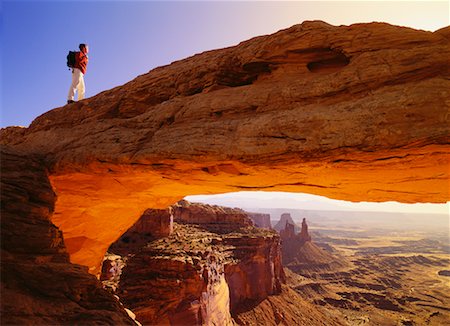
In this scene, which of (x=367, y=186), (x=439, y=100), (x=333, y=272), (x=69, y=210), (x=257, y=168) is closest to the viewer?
(x=439, y=100)

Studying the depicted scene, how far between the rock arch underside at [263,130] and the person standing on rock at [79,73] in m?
1.40

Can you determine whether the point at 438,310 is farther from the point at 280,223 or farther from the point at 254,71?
the point at 280,223

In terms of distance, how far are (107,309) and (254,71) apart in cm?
768

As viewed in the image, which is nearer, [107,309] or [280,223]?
[107,309]

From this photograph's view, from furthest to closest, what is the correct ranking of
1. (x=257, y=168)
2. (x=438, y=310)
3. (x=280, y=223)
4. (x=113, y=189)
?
(x=280, y=223)
(x=438, y=310)
(x=113, y=189)
(x=257, y=168)

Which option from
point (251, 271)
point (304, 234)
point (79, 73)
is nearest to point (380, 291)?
point (304, 234)

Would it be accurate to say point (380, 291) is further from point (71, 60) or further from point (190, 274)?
point (71, 60)

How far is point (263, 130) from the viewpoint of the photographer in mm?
7020

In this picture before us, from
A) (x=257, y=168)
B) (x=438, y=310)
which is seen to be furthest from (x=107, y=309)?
(x=438, y=310)

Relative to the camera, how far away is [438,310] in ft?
167

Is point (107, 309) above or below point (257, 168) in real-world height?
below

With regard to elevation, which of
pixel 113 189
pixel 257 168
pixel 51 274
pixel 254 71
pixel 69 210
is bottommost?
pixel 51 274

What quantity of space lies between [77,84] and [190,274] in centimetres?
1589

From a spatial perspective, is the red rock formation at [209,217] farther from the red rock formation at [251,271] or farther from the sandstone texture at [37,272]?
the sandstone texture at [37,272]
